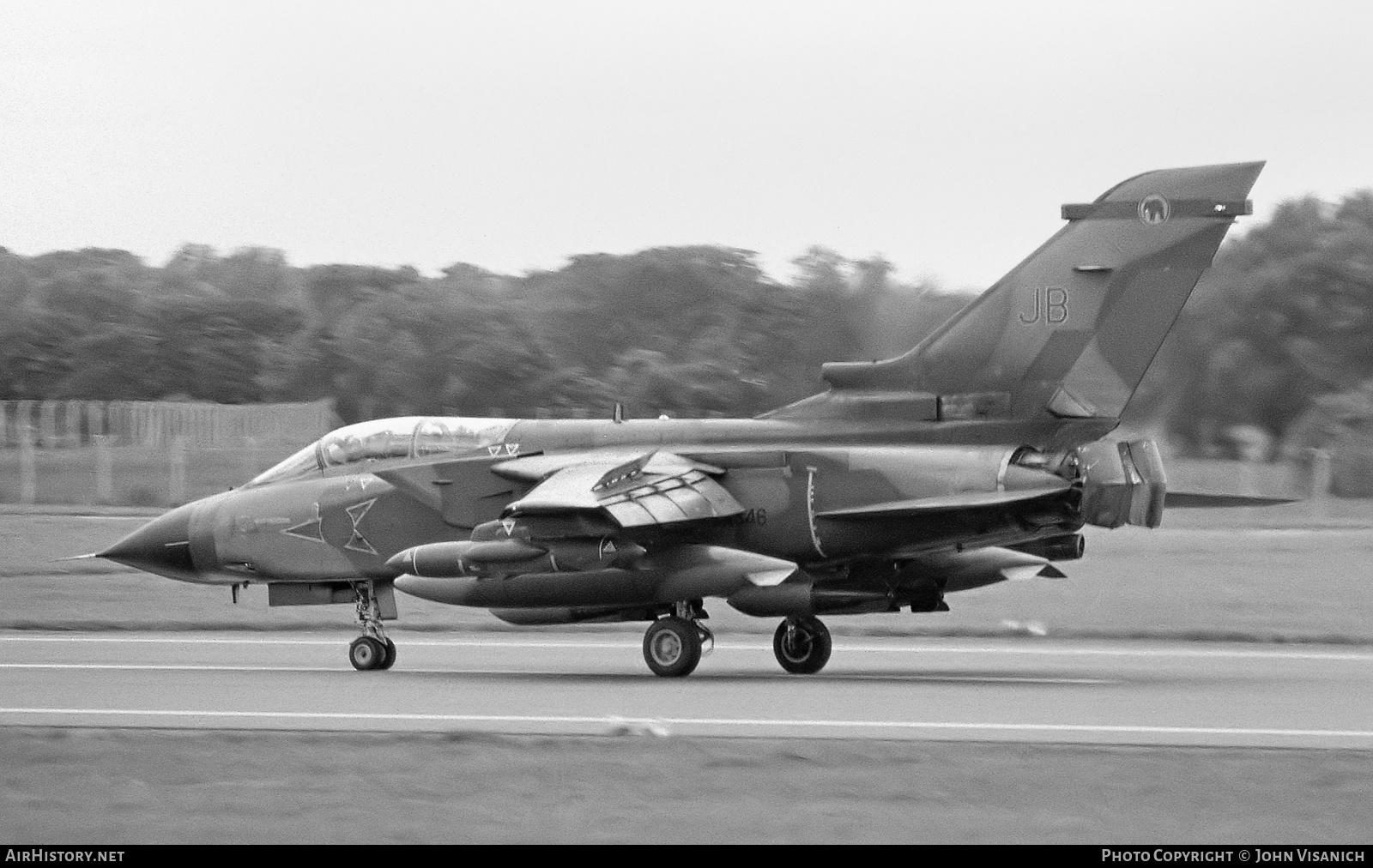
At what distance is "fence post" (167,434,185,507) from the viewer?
29.5m

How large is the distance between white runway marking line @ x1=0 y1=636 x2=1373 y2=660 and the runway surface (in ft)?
0.12

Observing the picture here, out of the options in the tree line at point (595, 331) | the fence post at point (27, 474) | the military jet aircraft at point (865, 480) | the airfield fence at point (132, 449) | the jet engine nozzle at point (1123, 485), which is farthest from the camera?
the airfield fence at point (132, 449)

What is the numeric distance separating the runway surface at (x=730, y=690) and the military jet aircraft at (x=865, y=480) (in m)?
0.78

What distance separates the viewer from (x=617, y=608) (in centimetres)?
1627

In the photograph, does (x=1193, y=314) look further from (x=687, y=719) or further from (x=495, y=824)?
(x=495, y=824)

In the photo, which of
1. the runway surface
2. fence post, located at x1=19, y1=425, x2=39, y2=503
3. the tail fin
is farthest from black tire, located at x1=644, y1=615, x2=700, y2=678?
fence post, located at x1=19, y1=425, x2=39, y2=503

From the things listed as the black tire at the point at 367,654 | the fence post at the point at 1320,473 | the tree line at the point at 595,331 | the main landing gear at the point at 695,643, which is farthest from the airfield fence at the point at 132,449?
the fence post at the point at 1320,473

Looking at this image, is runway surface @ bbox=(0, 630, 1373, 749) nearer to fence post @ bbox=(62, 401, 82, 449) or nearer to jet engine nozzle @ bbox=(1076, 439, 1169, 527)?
jet engine nozzle @ bbox=(1076, 439, 1169, 527)

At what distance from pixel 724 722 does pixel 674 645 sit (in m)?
3.71

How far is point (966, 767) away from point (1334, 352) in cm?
2134

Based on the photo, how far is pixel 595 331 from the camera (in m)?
35.8

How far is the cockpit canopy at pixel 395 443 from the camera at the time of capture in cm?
1742

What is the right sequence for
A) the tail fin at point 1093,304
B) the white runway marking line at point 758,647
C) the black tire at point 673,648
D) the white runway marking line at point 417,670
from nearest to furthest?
1. the tail fin at point 1093,304
2. the white runway marking line at point 417,670
3. the black tire at point 673,648
4. the white runway marking line at point 758,647

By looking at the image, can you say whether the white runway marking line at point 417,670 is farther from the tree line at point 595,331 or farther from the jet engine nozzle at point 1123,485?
the tree line at point 595,331
